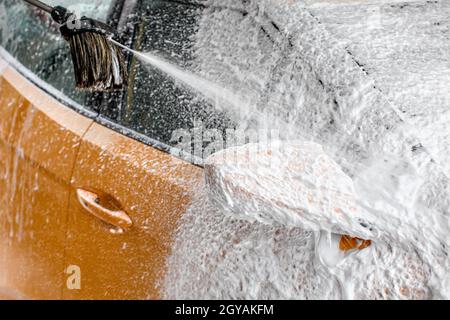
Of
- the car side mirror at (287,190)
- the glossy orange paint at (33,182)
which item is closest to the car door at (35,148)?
the glossy orange paint at (33,182)

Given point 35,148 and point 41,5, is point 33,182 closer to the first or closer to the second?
point 35,148

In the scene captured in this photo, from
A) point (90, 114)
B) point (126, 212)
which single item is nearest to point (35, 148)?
point (90, 114)

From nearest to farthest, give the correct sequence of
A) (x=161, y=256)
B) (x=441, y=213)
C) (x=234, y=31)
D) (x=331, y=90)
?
(x=441, y=213) < (x=331, y=90) < (x=161, y=256) < (x=234, y=31)

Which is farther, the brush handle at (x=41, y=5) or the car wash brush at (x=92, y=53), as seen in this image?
the brush handle at (x=41, y=5)

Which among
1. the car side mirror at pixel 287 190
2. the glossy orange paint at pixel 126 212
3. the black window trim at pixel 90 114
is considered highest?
the black window trim at pixel 90 114

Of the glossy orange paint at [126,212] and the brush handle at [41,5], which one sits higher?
the brush handle at [41,5]

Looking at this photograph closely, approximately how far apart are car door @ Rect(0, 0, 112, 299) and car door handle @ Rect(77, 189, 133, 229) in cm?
9

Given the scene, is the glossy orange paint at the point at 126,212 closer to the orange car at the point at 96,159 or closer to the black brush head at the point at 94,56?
the orange car at the point at 96,159

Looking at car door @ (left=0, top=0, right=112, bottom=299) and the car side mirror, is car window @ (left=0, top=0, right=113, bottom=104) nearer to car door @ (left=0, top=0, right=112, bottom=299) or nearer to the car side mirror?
car door @ (left=0, top=0, right=112, bottom=299)

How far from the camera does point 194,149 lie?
1.70 metres

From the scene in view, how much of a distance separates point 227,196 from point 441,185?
422mm

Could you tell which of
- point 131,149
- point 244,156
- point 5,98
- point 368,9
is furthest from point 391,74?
point 5,98

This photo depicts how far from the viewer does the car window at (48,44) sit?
79.7 inches

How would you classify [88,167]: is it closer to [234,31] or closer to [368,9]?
[234,31]
